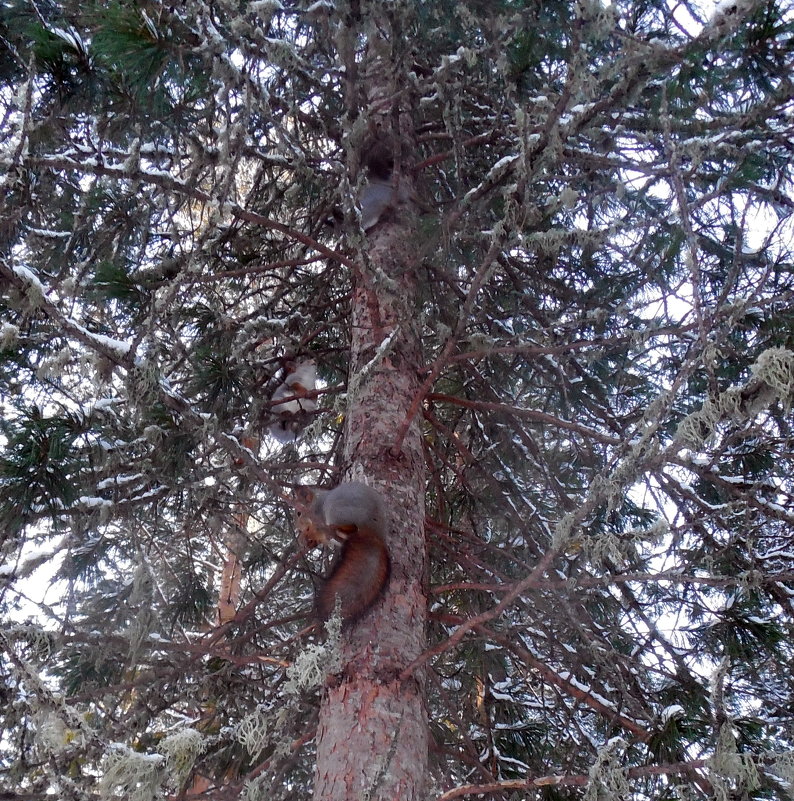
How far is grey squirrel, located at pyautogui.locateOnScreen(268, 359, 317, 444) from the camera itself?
365 centimetres

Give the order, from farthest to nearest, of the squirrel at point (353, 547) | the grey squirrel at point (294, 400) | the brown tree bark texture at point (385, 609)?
the grey squirrel at point (294, 400), the squirrel at point (353, 547), the brown tree bark texture at point (385, 609)

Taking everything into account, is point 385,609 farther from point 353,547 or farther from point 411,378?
point 411,378

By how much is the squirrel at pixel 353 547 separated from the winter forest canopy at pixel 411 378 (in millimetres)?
69

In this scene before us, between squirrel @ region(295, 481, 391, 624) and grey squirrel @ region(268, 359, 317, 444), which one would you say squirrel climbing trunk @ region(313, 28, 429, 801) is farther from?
grey squirrel @ region(268, 359, 317, 444)

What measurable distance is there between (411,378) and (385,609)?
3.57 ft

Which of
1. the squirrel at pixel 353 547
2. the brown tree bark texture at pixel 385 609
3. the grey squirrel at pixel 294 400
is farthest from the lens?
the grey squirrel at pixel 294 400

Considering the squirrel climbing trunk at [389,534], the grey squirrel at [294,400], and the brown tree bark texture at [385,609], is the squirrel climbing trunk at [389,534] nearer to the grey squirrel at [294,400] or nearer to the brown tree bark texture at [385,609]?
the brown tree bark texture at [385,609]

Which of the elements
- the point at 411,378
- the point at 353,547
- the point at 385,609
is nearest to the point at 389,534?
the point at 353,547

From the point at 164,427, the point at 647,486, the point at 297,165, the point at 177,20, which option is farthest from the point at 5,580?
the point at 647,486

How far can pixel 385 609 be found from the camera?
102 inches

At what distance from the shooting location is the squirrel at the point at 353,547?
8.41ft

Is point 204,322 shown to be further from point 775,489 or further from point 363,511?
point 775,489

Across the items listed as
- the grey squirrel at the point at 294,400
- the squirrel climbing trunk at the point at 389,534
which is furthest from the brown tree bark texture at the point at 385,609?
the grey squirrel at the point at 294,400

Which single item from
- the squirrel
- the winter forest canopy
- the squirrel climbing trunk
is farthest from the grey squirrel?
the squirrel
